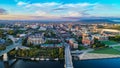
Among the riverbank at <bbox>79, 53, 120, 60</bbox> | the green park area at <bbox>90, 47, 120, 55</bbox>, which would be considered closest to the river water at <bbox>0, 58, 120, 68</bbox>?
the riverbank at <bbox>79, 53, 120, 60</bbox>

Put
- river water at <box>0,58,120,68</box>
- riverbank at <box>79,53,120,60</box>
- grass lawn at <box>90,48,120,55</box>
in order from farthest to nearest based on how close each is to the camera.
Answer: grass lawn at <box>90,48,120,55</box>
riverbank at <box>79,53,120,60</box>
river water at <box>0,58,120,68</box>

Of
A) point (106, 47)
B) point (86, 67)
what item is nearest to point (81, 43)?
point (106, 47)

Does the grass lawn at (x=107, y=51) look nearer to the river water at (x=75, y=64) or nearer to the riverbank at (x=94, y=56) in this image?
the riverbank at (x=94, y=56)

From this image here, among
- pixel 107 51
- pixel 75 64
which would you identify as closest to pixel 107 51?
pixel 107 51

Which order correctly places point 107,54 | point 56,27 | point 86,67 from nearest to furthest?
point 86,67 → point 107,54 → point 56,27

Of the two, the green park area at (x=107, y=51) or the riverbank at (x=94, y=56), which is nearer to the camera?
the riverbank at (x=94, y=56)

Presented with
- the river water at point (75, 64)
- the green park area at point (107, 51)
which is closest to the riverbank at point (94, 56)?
the river water at point (75, 64)

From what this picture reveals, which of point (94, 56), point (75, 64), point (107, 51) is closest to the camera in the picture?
point (75, 64)

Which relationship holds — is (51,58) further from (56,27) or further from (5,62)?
(56,27)

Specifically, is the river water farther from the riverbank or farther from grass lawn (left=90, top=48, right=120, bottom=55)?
grass lawn (left=90, top=48, right=120, bottom=55)

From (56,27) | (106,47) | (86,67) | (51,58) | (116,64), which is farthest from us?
(56,27)

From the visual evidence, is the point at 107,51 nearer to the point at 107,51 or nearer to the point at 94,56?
the point at 107,51
